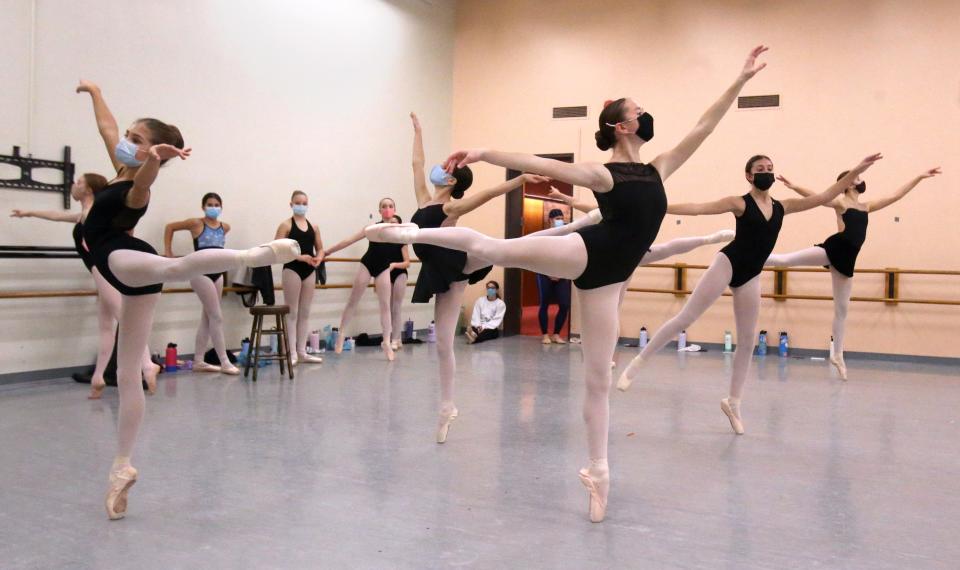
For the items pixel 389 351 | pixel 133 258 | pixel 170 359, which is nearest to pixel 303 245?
pixel 389 351

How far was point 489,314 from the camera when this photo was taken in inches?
385

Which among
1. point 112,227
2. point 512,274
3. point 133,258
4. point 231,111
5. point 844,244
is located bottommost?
point 512,274

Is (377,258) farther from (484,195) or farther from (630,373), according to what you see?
(484,195)

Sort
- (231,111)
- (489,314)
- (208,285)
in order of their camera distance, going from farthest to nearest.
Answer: (489,314)
(231,111)
(208,285)

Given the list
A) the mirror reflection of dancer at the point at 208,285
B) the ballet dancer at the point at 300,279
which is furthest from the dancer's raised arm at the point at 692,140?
the ballet dancer at the point at 300,279

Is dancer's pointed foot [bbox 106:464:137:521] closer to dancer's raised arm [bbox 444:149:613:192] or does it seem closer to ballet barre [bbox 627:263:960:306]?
dancer's raised arm [bbox 444:149:613:192]

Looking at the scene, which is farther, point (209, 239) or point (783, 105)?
point (783, 105)

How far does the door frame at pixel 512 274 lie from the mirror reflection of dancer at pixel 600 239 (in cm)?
721

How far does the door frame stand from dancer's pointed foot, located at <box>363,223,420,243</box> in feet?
23.2

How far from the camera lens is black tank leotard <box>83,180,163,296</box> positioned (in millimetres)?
2734

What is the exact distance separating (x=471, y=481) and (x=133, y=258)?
1.67 meters

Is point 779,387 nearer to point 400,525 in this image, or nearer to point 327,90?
point 400,525

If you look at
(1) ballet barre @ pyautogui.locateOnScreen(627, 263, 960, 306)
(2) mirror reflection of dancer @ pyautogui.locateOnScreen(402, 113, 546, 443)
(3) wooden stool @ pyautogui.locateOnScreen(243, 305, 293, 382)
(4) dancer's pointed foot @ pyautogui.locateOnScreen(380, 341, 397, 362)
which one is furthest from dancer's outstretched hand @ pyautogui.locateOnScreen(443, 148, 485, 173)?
(1) ballet barre @ pyautogui.locateOnScreen(627, 263, 960, 306)

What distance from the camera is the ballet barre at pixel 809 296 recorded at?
8188 millimetres
